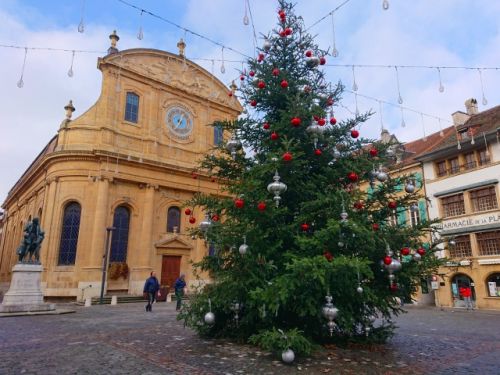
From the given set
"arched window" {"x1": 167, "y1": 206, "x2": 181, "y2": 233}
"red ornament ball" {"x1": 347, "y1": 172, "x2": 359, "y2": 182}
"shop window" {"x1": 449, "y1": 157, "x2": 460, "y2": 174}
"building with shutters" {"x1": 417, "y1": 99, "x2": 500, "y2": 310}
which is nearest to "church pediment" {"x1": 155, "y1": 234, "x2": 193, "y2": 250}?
"arched window" {"x1": 167, "y1": 206, "x2": 181, "y2": 233}

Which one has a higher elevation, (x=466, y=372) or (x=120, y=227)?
(x=120, y=227)

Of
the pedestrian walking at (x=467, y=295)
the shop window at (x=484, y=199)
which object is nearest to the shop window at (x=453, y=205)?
the shop window at (x=484, y=199)

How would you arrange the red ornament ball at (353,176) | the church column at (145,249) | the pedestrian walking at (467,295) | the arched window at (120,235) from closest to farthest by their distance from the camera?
1. the red ornament ball at (353,176)
2. the pedestrian walking at (467,295)
3. the church column at (145,249)
4. the arched window at (120,235)

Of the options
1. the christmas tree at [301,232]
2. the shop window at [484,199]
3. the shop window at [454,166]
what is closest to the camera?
the christmas tree at [301,232]

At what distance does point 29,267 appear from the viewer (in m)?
17.1

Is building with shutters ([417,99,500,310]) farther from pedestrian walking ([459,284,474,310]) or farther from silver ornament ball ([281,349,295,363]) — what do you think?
silver ornament ball ([281,349,295,363])

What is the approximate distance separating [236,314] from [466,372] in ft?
14.4

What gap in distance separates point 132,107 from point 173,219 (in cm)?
985

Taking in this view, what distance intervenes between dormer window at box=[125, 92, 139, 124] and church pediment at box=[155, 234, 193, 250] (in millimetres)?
10046

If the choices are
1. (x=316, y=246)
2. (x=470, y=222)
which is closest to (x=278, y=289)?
(x=316, y=246)

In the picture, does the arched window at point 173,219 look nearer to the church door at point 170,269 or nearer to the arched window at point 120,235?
the church door at point 170,269

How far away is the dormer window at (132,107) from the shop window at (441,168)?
76.8ft

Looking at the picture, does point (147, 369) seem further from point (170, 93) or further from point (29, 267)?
point (170, 93)

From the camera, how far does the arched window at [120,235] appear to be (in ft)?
88.5
